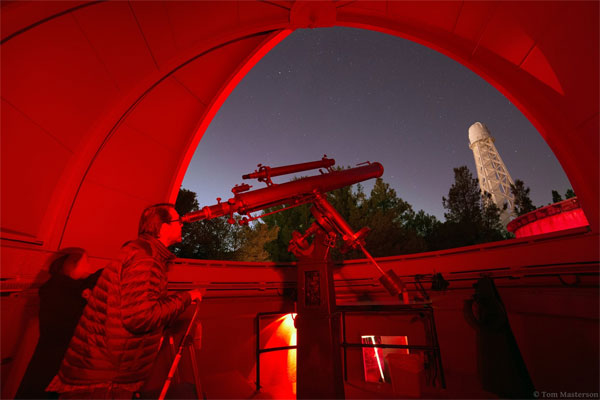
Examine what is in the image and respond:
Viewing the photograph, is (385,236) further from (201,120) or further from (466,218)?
(201,120)

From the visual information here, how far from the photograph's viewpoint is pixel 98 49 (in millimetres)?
2533

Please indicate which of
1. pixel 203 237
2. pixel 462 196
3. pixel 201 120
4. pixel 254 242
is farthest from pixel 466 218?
pixel 201 120

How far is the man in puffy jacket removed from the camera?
1533 millimetres

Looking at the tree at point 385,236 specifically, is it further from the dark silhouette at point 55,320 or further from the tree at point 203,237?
the dark silhouette at point 55,320

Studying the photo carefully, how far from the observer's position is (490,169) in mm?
20875

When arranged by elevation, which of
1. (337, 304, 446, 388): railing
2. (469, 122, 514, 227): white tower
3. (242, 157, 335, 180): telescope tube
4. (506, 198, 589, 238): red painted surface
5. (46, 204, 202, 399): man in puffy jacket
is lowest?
(337, 304, 446, 388): railing

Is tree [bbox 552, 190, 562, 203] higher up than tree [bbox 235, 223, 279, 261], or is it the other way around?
tree [bbox 552, 190, 562, 203]

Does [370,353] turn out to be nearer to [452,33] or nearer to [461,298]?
[461,298]

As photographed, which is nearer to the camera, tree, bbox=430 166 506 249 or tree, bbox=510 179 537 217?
tree, bbox=430 166 506 249

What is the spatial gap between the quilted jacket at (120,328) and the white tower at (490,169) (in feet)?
70.8

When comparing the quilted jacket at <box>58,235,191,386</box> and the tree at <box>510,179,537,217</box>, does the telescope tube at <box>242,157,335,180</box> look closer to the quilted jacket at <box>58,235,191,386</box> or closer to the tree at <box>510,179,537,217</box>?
the quilted jacket at <box>58,235,191,386</box>

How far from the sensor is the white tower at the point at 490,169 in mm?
18562

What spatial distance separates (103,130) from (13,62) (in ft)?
3.83

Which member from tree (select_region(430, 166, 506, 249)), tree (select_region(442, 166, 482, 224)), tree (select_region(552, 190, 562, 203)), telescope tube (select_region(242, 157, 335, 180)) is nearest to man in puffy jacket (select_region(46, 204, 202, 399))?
telescope tube (select_region(242, 157, 335, 180))
